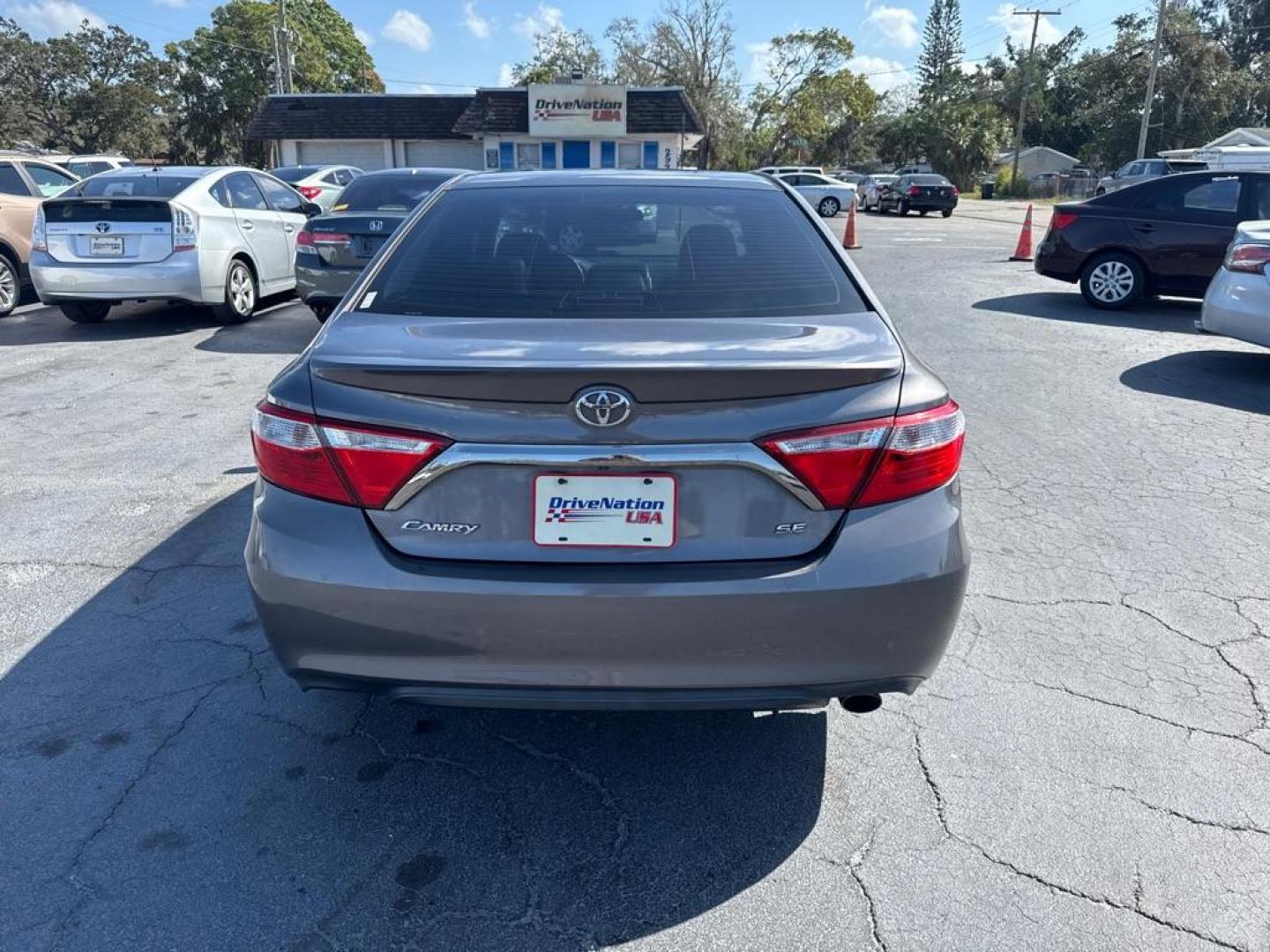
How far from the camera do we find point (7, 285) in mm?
10336

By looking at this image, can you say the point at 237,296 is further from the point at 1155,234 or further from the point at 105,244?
the point at 1155,234

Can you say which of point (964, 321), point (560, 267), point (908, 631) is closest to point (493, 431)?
point (560, 267)

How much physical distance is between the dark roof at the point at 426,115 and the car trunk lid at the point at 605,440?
37156 mm

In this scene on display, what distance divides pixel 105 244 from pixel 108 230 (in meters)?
0.14

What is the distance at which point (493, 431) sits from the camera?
2.13m

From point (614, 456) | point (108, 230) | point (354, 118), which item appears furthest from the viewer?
point (354, 118)

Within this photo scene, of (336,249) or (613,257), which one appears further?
(336,249)

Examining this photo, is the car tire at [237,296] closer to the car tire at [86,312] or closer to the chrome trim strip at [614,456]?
the car tire at [86,312]

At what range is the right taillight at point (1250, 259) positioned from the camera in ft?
23.2

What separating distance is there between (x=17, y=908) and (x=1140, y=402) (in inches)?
283

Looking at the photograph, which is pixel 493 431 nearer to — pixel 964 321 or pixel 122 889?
pixel 122 889

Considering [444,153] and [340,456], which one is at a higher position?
[444,153]

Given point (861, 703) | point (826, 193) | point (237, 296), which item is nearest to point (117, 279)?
point (237, 296)

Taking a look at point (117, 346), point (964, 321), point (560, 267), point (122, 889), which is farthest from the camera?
point (964, 321)
